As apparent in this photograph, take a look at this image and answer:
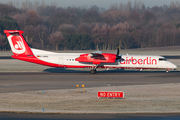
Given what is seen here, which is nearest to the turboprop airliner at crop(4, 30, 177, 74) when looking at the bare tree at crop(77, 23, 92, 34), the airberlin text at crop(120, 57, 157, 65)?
the airberlin text at crop(120, 57, 157, 65)

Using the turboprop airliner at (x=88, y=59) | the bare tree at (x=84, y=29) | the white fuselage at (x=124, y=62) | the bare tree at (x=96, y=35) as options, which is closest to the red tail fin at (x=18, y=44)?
the turboprop airliner at (x=88, y=59)

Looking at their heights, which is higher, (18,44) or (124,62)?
(18,44)

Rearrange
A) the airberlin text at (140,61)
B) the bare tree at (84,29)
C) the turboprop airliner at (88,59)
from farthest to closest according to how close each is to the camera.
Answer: the bare tree at (84,29), the airberlin text at (140,61), the turboprop airliner at (88,59)

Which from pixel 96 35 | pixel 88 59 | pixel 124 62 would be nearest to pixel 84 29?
pixel 96 35

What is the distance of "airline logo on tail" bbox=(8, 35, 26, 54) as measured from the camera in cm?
3453

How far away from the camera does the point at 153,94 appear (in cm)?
2058

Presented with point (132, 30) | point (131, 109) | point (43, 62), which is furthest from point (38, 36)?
point (131, 109)

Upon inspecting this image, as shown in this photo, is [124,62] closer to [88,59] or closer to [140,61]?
[140,61]

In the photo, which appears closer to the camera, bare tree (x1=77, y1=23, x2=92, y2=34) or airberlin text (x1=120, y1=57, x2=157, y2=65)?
airberlin text (x1=120, y1=57, x2=157, y2=65)

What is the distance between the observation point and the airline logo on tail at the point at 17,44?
3453 centimetres

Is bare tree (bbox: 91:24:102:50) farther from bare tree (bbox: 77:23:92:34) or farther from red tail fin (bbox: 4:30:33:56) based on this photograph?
red tail fin (bbox: 4:30:33:56)

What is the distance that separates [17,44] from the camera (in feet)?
114

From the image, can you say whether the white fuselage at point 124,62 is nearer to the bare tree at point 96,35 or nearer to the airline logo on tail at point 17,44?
the airline logo on tail at point 17,44

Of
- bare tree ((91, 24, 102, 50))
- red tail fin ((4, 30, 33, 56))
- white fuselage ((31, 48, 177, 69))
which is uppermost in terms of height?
bare tree ((91, 24, 102, 50))
